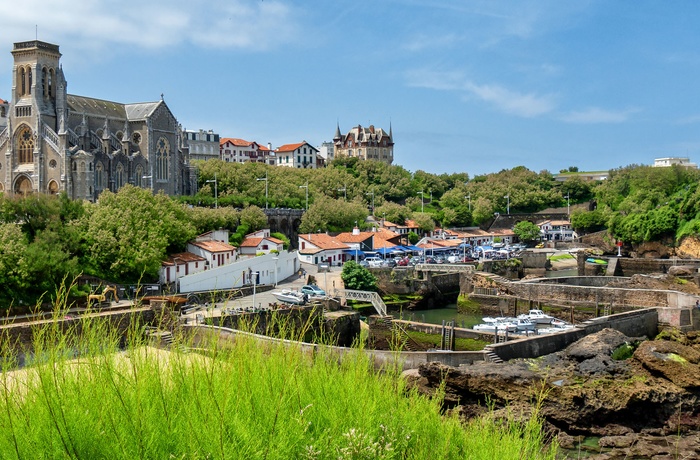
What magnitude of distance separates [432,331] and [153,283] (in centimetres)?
1939

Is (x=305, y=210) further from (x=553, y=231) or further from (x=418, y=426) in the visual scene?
(x=418, y=426)

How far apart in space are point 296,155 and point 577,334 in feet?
360

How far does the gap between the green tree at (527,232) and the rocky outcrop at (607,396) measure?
7404 cm

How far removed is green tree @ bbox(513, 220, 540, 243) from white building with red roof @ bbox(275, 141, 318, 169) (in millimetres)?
50936

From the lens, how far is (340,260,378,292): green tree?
5184cm

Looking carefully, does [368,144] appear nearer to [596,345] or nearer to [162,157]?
[162,157]

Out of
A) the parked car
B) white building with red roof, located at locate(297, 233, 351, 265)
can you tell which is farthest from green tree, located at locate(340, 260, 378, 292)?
white building with red roof, located at locate(297, 233, 351, 265)

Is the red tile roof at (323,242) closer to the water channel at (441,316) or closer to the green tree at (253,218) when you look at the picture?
the green tree at (253,218)

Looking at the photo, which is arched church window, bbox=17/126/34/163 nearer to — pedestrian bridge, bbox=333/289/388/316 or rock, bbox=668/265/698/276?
pedestrian bridge, bbox=333/289/388/316

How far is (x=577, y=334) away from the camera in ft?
113

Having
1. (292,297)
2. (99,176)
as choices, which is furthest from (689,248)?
(99,176)

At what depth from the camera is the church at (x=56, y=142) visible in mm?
67688

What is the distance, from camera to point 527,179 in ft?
413

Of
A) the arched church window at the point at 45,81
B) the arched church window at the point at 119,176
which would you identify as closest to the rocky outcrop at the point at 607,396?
the arched church window at the point at 119,176
